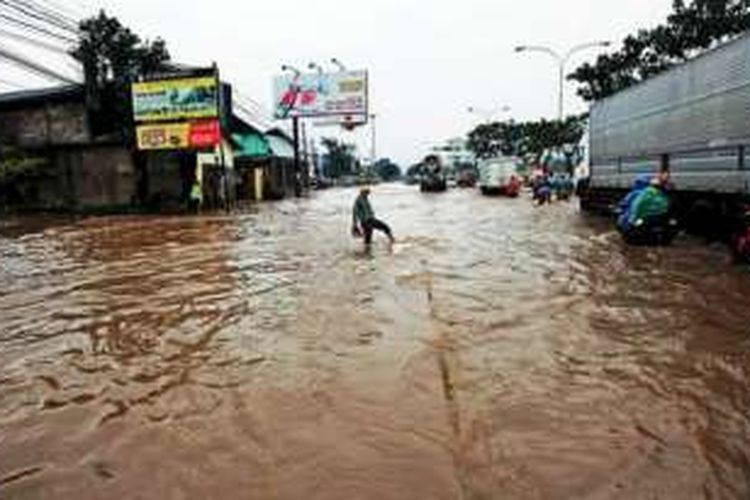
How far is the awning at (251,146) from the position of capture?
1765 inches

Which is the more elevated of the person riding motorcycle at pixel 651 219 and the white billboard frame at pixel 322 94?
the white billboard frame at pixel 322 94

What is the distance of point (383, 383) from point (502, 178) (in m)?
43.3

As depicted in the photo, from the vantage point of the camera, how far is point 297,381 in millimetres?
6395

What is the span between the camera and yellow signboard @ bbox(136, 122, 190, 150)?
32.1m

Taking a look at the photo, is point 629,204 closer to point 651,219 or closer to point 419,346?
point 651,219

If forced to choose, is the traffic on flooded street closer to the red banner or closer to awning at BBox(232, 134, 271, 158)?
the red banner

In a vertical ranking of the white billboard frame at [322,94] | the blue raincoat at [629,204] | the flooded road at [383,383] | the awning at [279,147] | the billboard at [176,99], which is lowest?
the flooded road at [383,383]

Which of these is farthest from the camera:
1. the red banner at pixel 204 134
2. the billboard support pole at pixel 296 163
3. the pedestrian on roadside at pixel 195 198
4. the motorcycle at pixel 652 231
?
the billboard support pole at pixel 296 163

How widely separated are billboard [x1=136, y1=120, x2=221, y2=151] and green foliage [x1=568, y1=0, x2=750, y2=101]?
1854 centimetres

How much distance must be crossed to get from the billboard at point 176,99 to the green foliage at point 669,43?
18411 millimetres

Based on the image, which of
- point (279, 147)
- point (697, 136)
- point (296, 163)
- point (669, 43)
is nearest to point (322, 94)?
point (279, 147)

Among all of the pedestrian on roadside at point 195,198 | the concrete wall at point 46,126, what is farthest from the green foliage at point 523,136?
the concrete wall at point 46,126

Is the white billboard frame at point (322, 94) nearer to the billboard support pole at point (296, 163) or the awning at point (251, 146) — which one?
the billboard support pole at point (296, 163)

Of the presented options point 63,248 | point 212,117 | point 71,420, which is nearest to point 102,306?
point 71,420
